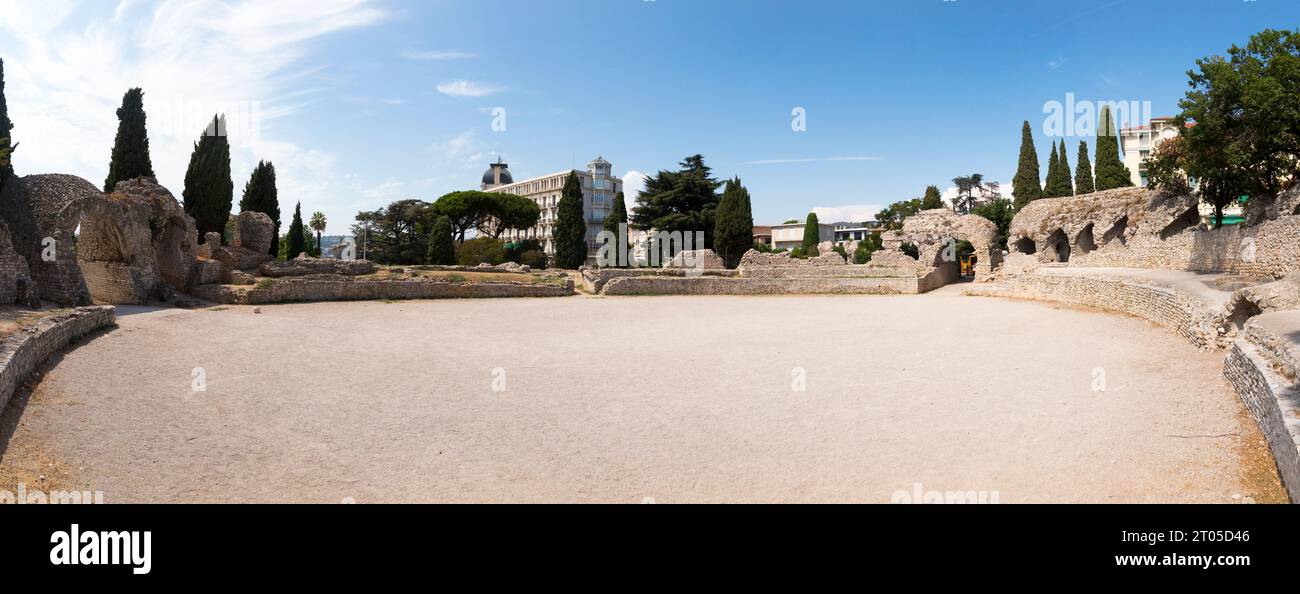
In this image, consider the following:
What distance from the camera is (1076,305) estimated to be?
20766 mm

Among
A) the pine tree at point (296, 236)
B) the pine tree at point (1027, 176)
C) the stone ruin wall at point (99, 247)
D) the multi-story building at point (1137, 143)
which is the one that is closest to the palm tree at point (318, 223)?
the pine tree at point (296, 236)

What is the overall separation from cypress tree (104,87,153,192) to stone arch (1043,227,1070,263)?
41.7 metres

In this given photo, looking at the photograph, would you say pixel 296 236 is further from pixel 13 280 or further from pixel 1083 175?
pixel 1083 175

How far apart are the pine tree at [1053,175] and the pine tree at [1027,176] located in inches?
45.2

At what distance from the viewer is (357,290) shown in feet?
75.2

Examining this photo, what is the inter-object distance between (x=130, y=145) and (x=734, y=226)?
3214 cm

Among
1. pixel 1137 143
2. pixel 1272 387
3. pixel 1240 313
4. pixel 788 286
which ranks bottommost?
pixel 1272 387

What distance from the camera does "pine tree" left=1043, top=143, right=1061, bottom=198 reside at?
147 feet

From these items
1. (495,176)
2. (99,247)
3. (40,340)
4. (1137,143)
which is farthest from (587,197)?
(40,340)

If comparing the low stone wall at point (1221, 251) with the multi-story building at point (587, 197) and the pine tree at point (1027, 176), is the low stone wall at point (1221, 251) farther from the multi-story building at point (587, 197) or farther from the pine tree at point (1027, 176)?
the multi-story building at point (587, 197)

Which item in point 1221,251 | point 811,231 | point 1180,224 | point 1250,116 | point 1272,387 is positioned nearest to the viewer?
point 1272,387

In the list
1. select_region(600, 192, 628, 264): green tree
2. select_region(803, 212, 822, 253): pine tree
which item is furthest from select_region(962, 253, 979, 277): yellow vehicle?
select_region(600, 192, 628, 264): green tree

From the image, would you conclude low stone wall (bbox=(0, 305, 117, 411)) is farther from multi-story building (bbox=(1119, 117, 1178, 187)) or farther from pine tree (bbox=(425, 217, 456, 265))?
multi-story building (bbox=(1119, 117, 1178, 187))
